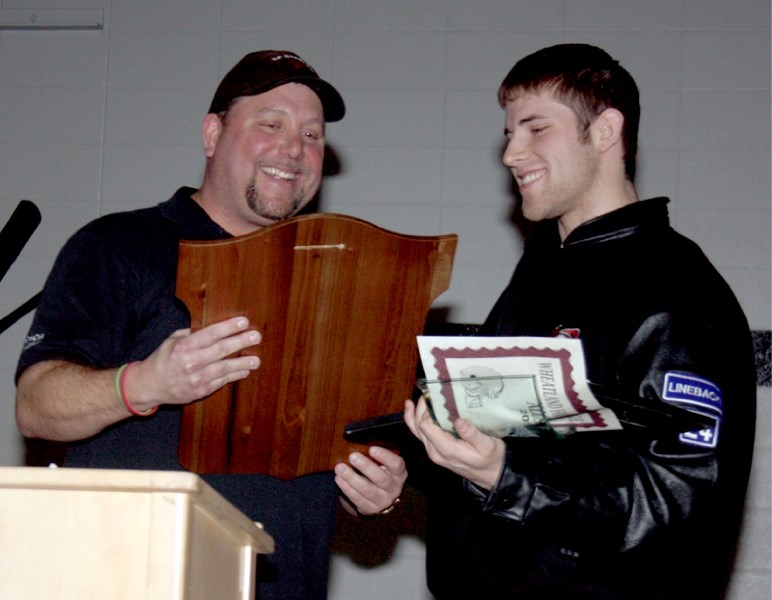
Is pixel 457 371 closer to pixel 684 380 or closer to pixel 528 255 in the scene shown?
pixel 684 380

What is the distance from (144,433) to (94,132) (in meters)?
2.41

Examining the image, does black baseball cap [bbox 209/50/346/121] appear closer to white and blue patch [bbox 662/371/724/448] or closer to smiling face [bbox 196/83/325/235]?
smiling face [bbox 196/83/325/235]

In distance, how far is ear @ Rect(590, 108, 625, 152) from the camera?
2121 mm

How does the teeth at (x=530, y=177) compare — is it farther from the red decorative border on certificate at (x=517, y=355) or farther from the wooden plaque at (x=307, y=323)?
the red decorative border on certificate at (x=517, y=355)

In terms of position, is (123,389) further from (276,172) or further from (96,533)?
(96,533)

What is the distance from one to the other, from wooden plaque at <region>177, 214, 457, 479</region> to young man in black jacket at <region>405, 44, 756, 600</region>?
0.85 ft

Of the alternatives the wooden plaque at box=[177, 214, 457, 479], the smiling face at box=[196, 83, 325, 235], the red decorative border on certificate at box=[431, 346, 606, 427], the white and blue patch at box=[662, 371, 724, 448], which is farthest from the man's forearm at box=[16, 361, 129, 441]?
the white and blue patch at box=[662, 371, 724, 448]

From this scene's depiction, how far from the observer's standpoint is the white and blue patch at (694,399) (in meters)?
1.72

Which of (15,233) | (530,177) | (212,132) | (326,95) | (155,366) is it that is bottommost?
(155,366)

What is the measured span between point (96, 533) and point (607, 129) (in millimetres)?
1393

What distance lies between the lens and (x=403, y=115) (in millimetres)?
4109

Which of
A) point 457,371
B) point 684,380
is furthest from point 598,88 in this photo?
point 457,371

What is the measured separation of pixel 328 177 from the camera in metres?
4.10

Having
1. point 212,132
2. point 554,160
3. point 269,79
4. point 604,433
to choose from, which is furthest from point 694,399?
point 212,132
